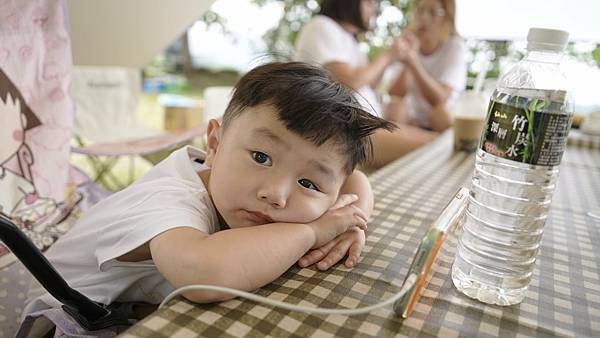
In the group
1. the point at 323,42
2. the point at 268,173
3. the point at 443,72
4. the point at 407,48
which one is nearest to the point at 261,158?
the point at 268,173

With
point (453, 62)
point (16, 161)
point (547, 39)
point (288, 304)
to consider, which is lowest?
→ point (16, 161)

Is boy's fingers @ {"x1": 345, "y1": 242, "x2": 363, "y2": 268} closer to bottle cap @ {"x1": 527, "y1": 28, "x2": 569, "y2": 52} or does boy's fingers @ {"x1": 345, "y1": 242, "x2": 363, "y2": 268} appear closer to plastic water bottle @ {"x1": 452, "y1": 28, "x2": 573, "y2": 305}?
plastic water bottle @ {"x1": 452, "y1": 28, "x2": 573, "y2": 305}

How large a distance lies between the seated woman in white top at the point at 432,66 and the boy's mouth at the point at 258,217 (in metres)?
2.14

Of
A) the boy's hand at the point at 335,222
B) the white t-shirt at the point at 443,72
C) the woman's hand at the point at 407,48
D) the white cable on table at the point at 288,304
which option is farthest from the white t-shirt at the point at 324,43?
the white cable on table at the point at 288,304

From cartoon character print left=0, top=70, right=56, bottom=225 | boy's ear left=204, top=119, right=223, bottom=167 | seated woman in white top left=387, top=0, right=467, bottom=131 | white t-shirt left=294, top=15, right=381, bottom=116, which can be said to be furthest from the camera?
seated woman in white top left=387, top=0, right=467, bottom=131

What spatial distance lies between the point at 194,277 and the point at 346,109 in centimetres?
34

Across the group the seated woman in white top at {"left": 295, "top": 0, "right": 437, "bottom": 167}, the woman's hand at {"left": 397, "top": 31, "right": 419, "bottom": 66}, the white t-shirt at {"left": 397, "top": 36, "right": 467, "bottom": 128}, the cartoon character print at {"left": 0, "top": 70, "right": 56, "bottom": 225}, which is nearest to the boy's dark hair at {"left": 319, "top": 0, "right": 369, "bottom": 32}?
the seated woman in white top at {"left": 295, "top": 0, "right": 437, "bottom": 167}

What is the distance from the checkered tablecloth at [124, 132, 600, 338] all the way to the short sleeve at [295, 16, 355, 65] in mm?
1679

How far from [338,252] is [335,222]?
0.05 meters

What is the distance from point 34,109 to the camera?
130 cm

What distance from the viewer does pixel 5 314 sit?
936mm

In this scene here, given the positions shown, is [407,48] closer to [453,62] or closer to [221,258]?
[453,62]

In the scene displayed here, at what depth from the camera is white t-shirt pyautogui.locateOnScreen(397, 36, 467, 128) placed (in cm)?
285

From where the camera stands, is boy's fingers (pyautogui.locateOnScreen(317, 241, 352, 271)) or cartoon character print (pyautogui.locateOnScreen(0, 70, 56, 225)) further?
cartoon character print (pyautogui.locateOnScreen(0, 70, 56, 225))
